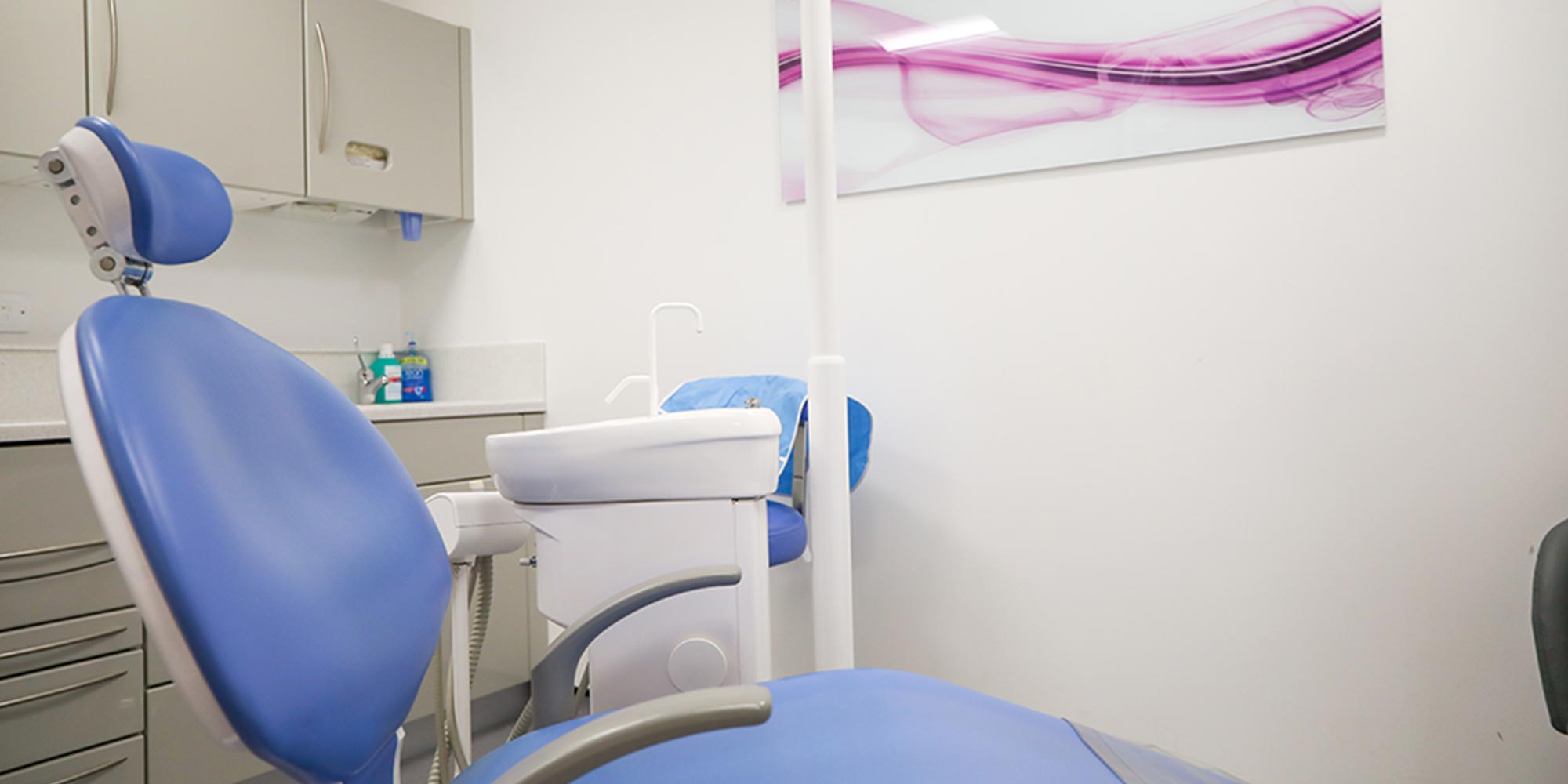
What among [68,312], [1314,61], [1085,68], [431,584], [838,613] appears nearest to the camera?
[431,584]

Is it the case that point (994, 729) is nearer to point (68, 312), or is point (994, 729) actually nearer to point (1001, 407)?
point (1001, 407)

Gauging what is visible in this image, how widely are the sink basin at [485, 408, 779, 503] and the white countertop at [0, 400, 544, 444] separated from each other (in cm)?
82

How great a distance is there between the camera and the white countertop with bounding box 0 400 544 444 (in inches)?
63.6

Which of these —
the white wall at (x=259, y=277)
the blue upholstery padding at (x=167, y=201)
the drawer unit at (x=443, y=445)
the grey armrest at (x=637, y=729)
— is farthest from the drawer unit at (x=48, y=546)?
the grey armrest at (x=637, y=729)

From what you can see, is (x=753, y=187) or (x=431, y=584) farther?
(x=753, y=187)

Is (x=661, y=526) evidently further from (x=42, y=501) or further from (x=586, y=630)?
(x=42, y=501)

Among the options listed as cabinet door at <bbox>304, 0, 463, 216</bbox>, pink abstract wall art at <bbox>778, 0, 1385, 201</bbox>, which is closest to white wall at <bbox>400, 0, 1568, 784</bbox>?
pink abstract wall art at <bbox>778, 0, 1385, 201</bbox>

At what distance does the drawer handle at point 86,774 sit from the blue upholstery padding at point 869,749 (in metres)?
1.34

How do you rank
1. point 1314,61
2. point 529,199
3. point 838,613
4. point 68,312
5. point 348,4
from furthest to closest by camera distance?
point 529,199
point 348,4
point 68,312
point 1314,61
point 838,613

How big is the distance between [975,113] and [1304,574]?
1.13 metres

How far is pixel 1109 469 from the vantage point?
6.10 ft

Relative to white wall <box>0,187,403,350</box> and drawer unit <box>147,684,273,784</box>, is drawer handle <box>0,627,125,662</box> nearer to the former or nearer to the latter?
drawer unit <box>147,684,273,784</box>

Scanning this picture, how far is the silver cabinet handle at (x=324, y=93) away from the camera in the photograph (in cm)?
237

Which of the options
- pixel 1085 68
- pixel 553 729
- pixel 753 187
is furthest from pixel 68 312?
pixel 1085 68
